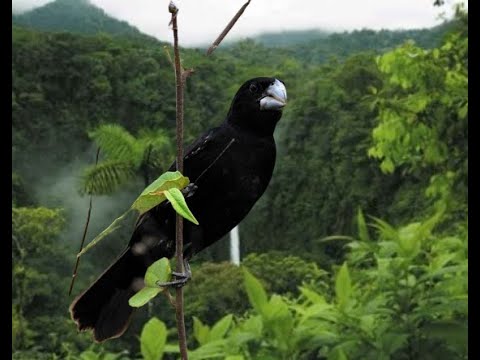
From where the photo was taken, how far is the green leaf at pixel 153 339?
854mm

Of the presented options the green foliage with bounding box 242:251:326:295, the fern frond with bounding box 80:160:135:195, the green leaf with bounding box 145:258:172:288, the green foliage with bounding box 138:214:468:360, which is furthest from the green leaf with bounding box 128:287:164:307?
the green foliage with bounding box 242:251:326:295

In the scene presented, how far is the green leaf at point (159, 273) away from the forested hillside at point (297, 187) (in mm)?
91

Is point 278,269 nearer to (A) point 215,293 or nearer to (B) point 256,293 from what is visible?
(A) point 215,293

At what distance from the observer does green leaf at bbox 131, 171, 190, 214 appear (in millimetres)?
304

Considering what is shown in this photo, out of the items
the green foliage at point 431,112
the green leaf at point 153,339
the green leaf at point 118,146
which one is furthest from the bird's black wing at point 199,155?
the green foliage at point 431,112

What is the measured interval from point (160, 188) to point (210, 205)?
4.4 inches

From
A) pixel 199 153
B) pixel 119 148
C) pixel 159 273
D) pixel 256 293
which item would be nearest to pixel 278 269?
pixel 256 293

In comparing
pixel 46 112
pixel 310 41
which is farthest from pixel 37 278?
pixel 310 41

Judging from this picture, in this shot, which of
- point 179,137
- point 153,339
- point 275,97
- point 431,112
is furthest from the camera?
point 431,112

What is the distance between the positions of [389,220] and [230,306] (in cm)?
114

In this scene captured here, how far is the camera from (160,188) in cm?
30

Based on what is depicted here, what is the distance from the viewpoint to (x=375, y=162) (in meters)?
4.52

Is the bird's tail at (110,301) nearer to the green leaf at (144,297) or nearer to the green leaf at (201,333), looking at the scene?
the green leaf at (144,297)
